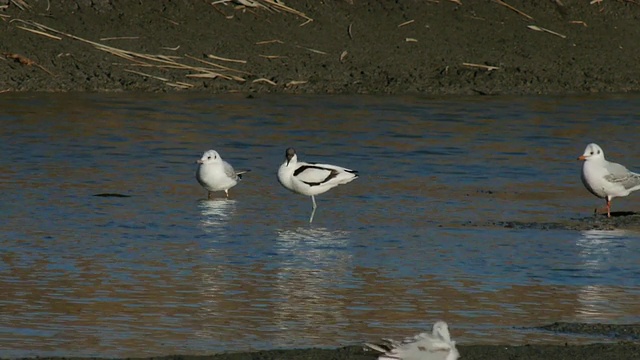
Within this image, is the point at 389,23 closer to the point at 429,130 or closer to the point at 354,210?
the point at 429,130

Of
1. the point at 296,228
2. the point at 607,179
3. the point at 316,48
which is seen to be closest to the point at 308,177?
the point at 296,228

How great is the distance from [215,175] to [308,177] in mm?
1393

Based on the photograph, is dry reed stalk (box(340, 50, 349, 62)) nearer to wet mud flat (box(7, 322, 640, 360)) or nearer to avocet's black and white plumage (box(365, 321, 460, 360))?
wet mud flat (box(7, 322, 640, 360))

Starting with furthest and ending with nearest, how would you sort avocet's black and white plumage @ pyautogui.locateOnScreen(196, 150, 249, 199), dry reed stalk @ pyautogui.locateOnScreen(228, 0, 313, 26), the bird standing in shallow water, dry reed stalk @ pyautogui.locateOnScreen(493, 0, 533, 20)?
dry reed stalk @ pyautogui.locateOnScreen(493, 0, 533, 20) < dry reed stalk @ pyautogui.locateOnScreen(228, 0, 313, 26) < avocet's black and white plumage @ pyautogui.locateOnScreen(196, 150, 249, 199) < the bird standing in shallow water

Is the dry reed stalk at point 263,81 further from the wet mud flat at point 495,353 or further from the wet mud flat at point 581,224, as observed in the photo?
the wet mud flat at point 495,353

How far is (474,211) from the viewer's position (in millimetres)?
14781

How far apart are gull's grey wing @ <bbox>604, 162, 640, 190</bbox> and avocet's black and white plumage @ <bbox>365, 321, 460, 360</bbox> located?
778cm

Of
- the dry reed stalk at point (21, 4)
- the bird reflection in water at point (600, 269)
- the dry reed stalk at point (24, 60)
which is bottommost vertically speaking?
the bird reflection in water at point (600, 269)

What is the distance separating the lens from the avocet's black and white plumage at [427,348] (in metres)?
7.51

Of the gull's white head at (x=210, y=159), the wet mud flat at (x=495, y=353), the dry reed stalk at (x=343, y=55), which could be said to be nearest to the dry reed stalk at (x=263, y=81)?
the dry reed stalk at (x=343, y=55)

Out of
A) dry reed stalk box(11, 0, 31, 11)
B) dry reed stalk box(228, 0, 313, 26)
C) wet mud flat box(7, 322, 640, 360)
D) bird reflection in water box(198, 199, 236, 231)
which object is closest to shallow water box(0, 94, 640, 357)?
bird reflection in water box(198, 199, 236, 231)

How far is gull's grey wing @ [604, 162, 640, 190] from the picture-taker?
15.2 metres

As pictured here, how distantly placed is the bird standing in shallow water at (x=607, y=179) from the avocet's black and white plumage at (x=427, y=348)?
767 cm

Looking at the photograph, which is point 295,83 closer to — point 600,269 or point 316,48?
point 316,48
